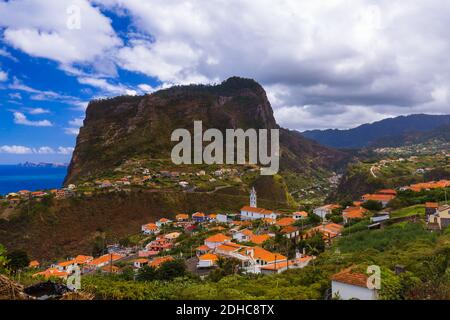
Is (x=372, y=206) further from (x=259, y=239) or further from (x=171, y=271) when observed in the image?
(x=171, y=271)

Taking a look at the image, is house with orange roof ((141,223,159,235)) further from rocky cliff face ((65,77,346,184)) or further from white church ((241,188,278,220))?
rocky cliff face ((65,77,346,184))

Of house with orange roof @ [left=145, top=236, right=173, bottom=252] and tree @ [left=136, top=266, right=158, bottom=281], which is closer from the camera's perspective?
→ tree @ [left=136, top=266, right=158, bottom=281]

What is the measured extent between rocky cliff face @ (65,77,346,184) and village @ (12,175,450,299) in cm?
5990

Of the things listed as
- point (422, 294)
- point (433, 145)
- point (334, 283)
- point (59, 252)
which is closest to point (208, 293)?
point (334, 283)

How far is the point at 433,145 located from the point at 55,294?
214770 mm

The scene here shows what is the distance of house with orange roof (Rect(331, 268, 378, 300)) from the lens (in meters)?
10.9

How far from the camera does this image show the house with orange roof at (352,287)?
10.9 meters

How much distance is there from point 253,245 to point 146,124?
97.3 m

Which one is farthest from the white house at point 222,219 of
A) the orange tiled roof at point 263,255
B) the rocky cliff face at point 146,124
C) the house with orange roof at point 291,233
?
the rocky cliff face at point 146,124

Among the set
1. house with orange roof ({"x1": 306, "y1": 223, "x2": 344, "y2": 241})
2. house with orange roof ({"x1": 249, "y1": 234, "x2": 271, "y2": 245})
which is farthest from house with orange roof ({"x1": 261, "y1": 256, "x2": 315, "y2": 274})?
house with orange roof ({"x1": 249, "y1": 234, "x2": 271, "y2": 245})

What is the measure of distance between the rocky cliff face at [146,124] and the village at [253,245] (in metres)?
59.9

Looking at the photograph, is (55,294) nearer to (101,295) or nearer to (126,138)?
(101,295)

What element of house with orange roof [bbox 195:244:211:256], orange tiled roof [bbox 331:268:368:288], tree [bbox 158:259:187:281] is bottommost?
house with orange roof [bbox 195:244:211:256]

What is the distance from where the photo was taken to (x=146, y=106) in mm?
136500
